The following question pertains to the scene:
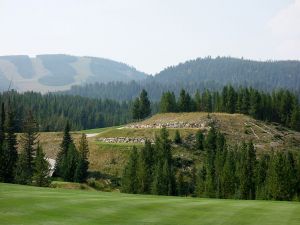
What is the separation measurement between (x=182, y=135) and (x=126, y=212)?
9629cm

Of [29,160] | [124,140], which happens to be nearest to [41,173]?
[29,160]

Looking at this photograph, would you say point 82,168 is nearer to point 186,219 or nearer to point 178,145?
point 178,145

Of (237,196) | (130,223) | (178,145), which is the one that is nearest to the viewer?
(130,223)

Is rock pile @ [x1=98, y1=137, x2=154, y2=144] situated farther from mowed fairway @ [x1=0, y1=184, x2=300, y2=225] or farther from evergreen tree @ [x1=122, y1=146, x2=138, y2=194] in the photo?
mowed fairway @ [x1=0, y1=184, x2=300, y2=225]

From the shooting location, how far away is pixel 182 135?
11969cm

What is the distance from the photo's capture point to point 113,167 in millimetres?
106375

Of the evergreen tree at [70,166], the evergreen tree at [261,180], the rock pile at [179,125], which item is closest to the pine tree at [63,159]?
the evergreen tree at [70,166]

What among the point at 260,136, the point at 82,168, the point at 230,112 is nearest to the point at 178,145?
the point at 260,136

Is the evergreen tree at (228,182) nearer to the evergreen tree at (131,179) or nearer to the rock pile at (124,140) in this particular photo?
the evergreen tree at (131,179)

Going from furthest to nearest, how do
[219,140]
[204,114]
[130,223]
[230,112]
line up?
1. [230,112]
2. [204,114]
3. [219,140]
4. [130,223]

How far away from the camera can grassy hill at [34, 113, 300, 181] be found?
10956cm

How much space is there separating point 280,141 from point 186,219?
10210cm

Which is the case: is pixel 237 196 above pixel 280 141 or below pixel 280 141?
below

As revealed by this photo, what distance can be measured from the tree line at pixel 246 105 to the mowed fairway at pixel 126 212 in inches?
4733
